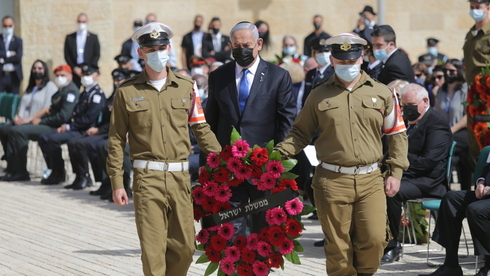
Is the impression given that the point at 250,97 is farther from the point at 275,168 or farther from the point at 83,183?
the point at 83,183

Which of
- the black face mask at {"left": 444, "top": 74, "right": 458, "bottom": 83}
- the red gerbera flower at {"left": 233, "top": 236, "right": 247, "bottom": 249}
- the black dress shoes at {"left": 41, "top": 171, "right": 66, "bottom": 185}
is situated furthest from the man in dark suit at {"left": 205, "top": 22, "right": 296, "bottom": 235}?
the black dress shoes at {"left": 41, "top": 171, "right": 66, "bottom": 185}

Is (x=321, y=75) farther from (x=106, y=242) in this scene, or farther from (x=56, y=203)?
(x=56, y=203)

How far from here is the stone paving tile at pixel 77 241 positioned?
26.2 feet

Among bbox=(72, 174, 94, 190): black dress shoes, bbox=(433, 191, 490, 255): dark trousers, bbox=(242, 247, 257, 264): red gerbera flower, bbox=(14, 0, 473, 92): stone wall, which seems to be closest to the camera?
bbox=(242, 247, 257, 264): red gerbera flower

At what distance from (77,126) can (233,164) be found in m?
7.42

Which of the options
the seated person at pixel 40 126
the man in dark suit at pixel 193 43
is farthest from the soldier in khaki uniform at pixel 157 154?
the man in dark suit at pixel 193 43

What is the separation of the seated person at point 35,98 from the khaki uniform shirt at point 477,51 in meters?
7.12

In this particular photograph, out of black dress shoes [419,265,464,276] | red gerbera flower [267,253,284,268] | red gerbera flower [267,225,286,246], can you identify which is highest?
red gerbera flower [267,225,286,246]

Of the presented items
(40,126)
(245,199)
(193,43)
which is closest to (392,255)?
(245,199)

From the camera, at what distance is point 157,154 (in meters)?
6.33

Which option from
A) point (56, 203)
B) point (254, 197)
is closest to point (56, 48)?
point (56, 203)

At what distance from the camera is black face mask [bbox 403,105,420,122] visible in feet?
27.7

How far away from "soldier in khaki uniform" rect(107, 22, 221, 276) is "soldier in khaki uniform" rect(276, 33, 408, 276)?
0.77 meters

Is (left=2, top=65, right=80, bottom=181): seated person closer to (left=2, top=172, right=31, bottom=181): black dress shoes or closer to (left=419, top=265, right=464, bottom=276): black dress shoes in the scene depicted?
(left=2, top=172, right=31, bottom=181): black dress shoes
